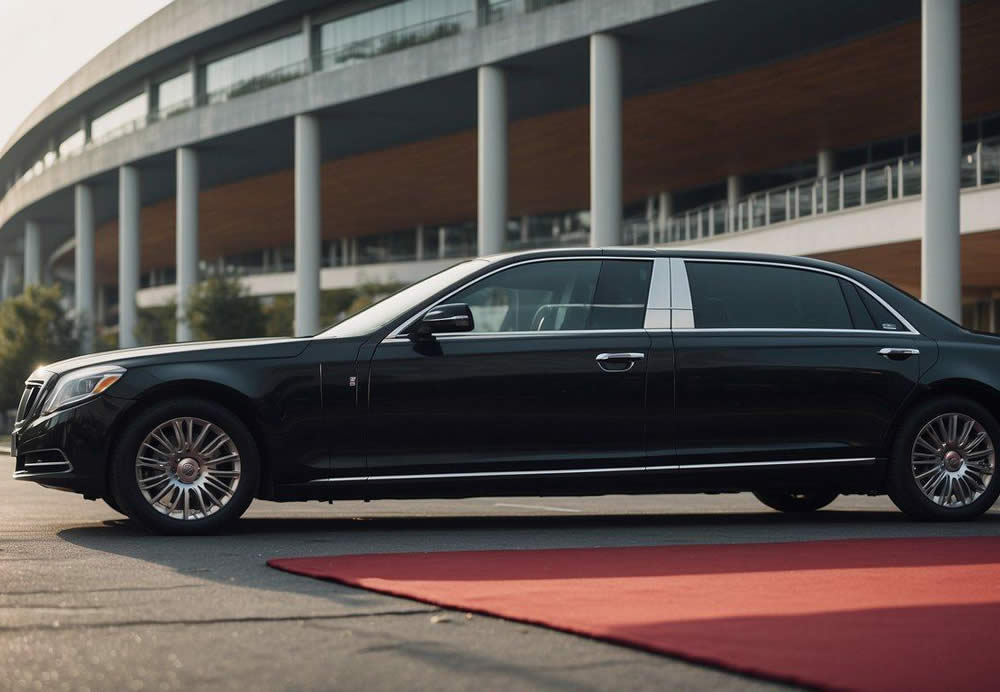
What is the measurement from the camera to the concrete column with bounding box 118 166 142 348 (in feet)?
157

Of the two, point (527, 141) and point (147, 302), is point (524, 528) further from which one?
point (147, 302)

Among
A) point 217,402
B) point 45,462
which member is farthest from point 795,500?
point 45,462

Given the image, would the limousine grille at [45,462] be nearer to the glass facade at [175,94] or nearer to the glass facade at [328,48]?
the glass facade at [328,48]

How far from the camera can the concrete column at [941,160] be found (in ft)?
79.4

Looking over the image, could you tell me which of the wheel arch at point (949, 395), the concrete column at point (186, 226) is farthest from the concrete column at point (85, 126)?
the wheel arch at point (949, 395)

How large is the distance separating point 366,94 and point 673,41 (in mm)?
8859

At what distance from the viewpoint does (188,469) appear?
848cm

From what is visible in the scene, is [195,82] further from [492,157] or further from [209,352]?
[209,352]

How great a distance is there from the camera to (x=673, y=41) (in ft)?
100

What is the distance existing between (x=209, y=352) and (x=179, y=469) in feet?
2.27

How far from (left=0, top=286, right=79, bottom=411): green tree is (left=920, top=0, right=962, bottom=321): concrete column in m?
28.0

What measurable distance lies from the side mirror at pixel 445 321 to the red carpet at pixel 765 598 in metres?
1.51

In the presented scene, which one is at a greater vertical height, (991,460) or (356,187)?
(356,187)

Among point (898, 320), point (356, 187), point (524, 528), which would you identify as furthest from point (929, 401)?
point (356, 187)
